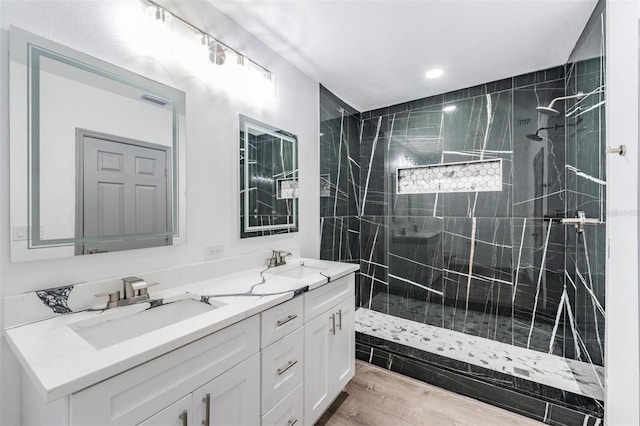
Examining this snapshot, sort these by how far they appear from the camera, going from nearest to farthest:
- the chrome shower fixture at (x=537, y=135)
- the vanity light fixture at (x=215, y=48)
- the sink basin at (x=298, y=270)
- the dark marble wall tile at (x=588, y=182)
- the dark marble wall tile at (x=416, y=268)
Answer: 1. the vanity light fixture at (x=215, y=48)
2. the dark marble wall tile at (x=588, y=182)
3. the sink basin at (x=298, y=270)
4. the chrome shower fixture at (x=537, y=135)
5. the dark marble wall tile at (x=416, y=268)

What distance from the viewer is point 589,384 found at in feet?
5.66

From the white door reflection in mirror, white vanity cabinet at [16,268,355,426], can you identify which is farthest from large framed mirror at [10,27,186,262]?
Answer: white vanity cabinet at [16,268,355,426]

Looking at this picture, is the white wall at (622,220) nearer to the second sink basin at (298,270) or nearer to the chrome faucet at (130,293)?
the second sink basin at (298,270)

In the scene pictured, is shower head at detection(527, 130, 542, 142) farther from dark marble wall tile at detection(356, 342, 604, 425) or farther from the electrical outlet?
the electrical outlet

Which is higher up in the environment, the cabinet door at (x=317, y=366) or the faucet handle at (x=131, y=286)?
the faucet handle at (x=131, y=286)

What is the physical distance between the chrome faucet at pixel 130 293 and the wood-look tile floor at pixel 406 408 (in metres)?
1.31

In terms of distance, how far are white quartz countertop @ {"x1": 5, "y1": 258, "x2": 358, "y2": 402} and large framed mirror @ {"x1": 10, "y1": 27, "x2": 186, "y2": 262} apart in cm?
26

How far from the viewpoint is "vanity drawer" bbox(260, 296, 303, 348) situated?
1.17 m

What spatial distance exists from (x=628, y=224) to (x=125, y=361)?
63.1 inches

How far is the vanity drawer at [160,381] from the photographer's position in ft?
2.20

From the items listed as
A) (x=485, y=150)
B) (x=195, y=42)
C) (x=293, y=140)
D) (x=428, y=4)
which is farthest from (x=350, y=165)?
(x=195, y=42)

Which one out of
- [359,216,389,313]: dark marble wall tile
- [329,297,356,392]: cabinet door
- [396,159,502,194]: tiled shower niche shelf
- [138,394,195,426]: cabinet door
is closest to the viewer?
[138,394,195,426]: cabinet door

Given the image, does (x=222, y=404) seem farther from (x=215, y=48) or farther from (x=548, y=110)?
(x=548, y=110)

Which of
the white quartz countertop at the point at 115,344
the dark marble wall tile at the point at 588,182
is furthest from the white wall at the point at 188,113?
the dark marble wall tile at the point at 588,182
